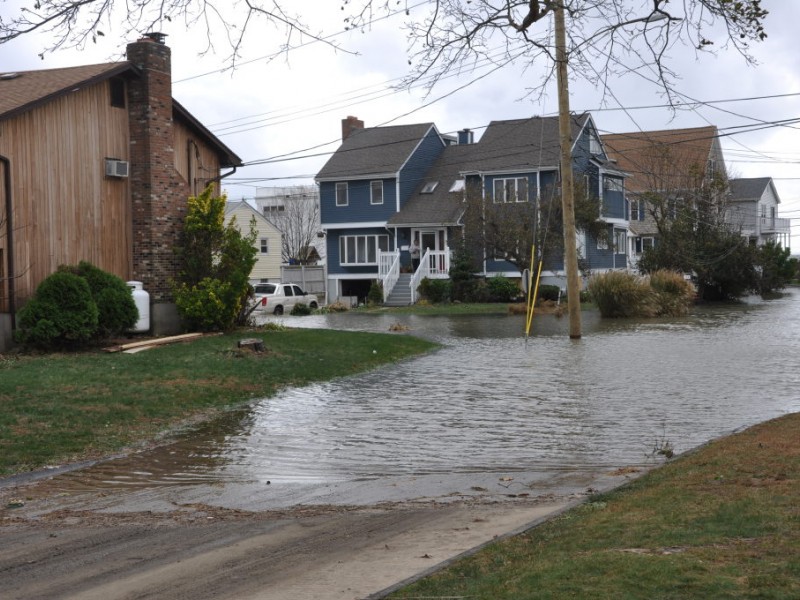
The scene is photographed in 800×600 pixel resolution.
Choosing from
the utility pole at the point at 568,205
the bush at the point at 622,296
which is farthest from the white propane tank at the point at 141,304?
the bush at the point at 622,296

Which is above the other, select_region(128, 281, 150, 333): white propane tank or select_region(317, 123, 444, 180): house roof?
select_region(317, 123, 444, 180): house roof

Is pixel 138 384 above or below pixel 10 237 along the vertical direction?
below

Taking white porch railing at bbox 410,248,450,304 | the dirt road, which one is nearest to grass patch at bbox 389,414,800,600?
the dirt road

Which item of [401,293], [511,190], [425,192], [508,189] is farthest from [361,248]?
[511,190]

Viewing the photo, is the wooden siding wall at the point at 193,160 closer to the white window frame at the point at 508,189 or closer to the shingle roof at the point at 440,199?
the white window frame at the point at 508,189

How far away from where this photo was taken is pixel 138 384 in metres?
17.1

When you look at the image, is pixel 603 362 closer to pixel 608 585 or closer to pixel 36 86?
pixel 36 86

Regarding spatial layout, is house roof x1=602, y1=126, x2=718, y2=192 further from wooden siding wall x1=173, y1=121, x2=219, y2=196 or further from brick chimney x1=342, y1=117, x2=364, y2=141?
wooden siding wall x1=173, y1=121, x2=219, y2=196

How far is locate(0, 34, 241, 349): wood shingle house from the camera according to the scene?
873 inches

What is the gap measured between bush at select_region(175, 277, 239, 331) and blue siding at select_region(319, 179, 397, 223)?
29854 millimetres

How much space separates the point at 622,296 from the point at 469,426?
24.4 meters

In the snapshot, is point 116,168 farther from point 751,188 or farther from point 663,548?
point 751,188

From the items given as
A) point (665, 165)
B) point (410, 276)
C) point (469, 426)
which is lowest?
point (469, 426)

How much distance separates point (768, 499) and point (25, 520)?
6.44 meters
